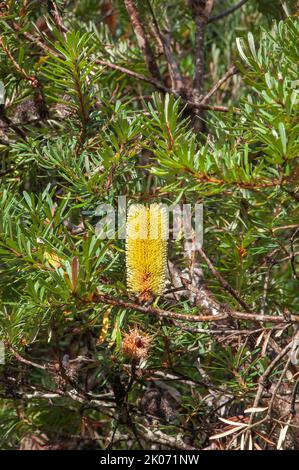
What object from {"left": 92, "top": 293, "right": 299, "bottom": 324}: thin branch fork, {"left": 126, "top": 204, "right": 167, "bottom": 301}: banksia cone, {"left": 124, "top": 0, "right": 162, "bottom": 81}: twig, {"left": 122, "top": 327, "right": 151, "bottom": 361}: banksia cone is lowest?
{"left": 122, "top": 327, "right": 151, "bottom": 361}: banksia cone

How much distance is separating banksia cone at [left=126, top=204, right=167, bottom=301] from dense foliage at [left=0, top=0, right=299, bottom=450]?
0.02m

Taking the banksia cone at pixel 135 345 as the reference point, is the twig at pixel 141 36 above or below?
above

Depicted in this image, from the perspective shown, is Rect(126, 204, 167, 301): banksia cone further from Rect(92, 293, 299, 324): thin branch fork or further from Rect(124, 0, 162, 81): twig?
Rect(124, 0, 162, 81): twig

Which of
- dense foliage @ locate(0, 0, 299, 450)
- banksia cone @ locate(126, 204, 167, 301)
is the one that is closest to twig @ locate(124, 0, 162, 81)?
dense foliage @ locate(0, 0, 299, 450)

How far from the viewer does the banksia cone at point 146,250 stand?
0.64 meters

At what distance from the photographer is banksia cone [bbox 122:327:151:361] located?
727 mm

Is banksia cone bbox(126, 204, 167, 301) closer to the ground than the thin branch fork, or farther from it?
farther from it

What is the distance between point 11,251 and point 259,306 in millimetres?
409

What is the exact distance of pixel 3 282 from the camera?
79cm

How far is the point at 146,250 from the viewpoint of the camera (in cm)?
64

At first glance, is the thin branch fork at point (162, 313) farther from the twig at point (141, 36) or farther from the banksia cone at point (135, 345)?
the twig at point (141, 36)

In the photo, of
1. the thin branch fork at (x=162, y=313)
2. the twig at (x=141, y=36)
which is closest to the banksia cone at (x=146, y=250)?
the thin branch fork at (x=162, y=313)

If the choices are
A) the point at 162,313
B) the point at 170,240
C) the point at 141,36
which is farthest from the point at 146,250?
the point at 141,36
